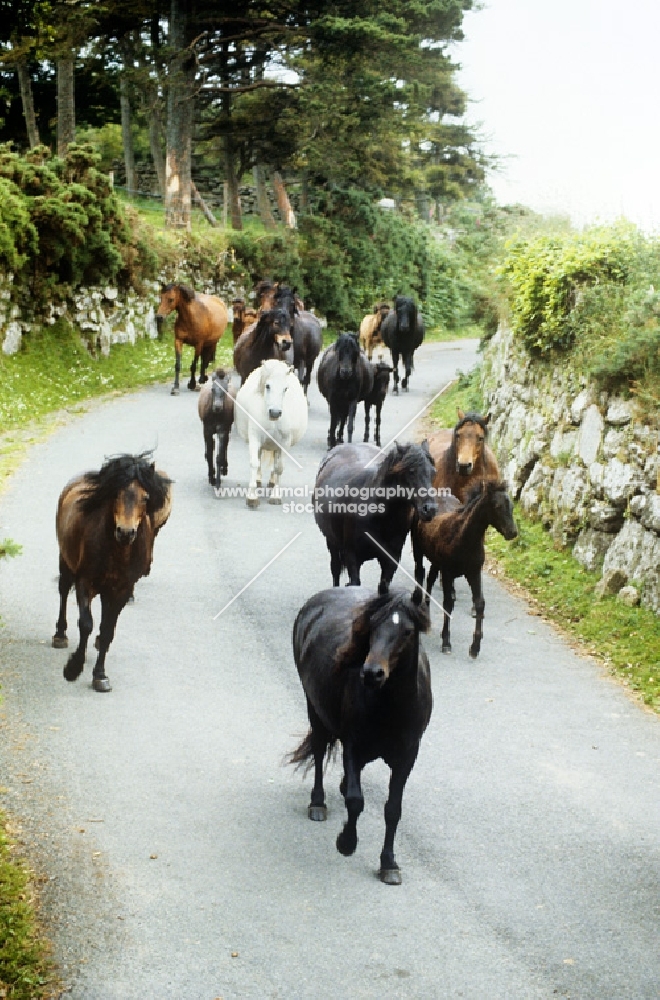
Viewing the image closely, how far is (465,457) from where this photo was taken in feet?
38.0

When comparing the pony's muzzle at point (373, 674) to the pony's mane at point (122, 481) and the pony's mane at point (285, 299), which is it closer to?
the pony's mane at point (122, 481)

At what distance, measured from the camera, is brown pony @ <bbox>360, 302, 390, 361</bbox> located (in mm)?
26641

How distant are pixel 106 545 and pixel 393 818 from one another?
3551mm

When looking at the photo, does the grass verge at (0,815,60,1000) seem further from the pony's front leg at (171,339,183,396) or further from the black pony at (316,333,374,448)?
the pony's front leg at (171,339,183,396)

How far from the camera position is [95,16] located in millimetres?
28500

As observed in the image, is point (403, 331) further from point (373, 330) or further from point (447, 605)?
point (447, 605)

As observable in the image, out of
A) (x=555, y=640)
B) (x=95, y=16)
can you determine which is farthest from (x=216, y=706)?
(x=95, y=16)

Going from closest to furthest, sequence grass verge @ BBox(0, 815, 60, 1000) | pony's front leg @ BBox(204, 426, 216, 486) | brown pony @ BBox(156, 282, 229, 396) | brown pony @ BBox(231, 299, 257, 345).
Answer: grass verge @ BBox(0, 815, 60, 1000) < pony's front leg @ BBox(204, 426, 216, 486) < brown pony @ BBox(156, 282, 229, 396) < brown pony @ BBox(231, 299, 257, 345)

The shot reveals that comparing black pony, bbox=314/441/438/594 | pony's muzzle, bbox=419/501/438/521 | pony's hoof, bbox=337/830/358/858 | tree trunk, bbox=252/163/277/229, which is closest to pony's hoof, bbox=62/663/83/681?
black pony, bbox=314/441/438/594

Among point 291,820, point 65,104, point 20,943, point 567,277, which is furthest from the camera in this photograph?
point 65,104

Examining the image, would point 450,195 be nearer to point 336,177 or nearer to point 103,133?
point 336,177

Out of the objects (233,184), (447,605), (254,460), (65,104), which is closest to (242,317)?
(254,460)

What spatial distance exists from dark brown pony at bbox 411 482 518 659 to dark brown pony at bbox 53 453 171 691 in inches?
106

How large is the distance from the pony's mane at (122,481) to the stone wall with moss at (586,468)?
508cm
